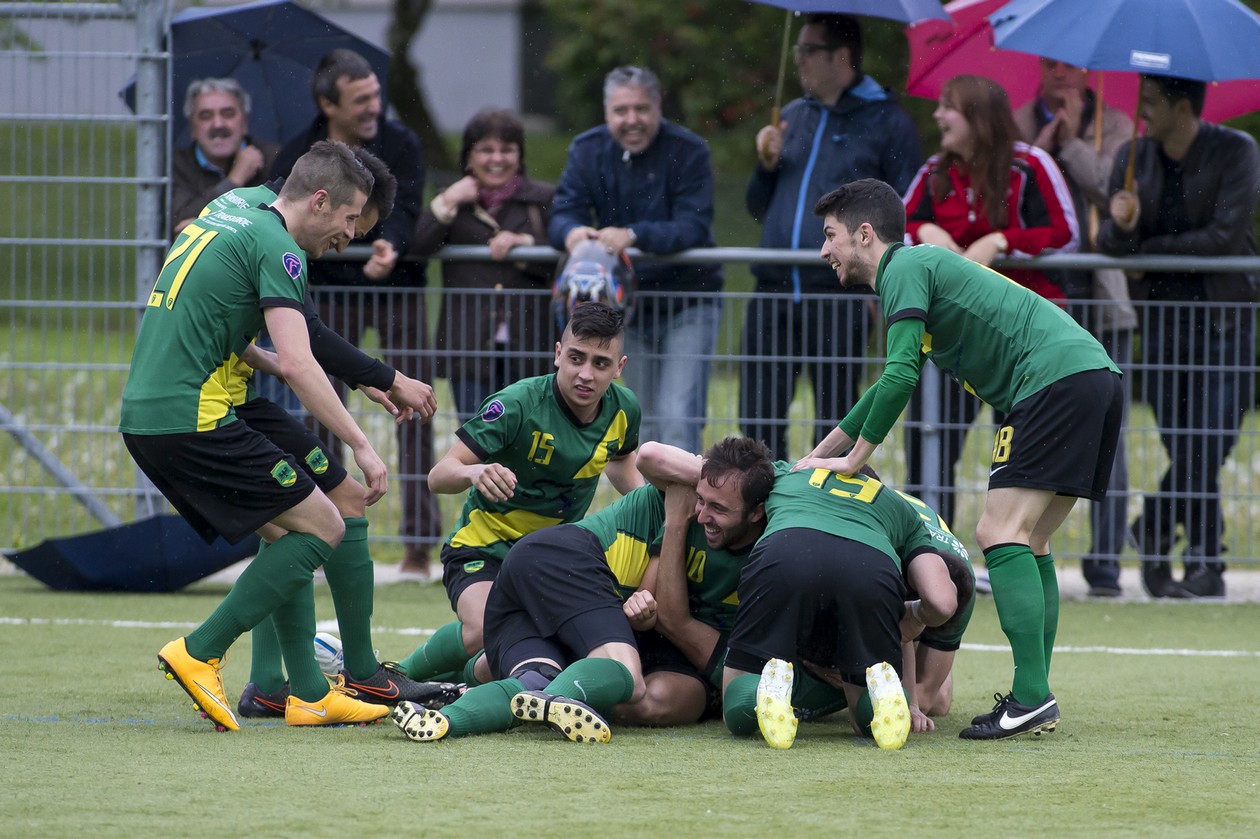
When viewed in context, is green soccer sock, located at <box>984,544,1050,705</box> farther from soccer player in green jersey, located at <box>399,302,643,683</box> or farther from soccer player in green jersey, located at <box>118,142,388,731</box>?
soccer player in green jersey, located at <box>118,142,388,731</box>

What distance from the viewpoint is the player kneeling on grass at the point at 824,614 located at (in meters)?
4.76

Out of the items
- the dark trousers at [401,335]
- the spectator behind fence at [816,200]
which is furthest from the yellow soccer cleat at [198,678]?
the spectator behind fence at [816,200]

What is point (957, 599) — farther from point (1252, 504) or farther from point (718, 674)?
Answer: point (1252, 504)

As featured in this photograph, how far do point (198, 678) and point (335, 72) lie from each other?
398 cm

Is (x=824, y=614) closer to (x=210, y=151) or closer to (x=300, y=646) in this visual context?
(x=300, y=646)

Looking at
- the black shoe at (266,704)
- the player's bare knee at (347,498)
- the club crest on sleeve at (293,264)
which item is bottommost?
the black shoe at (266,704)

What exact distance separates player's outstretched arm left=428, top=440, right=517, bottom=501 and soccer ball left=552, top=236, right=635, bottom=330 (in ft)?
6.49

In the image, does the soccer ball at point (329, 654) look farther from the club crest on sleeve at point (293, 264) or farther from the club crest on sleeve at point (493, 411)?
the club crest on sleeve at point (293, 264)

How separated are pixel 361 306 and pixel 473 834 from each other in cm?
497

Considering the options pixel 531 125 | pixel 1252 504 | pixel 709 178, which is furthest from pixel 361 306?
pixel 531 125

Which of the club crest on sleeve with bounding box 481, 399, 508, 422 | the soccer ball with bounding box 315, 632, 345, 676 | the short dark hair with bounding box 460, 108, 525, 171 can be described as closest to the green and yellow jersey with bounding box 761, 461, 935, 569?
the club crest on sleeve with bounding box 481, 399, 508, 422

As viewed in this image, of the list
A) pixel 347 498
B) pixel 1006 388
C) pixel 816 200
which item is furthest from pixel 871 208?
pixel 816 200

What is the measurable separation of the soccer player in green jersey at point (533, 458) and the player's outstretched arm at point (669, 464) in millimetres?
606

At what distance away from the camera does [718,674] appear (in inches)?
210
